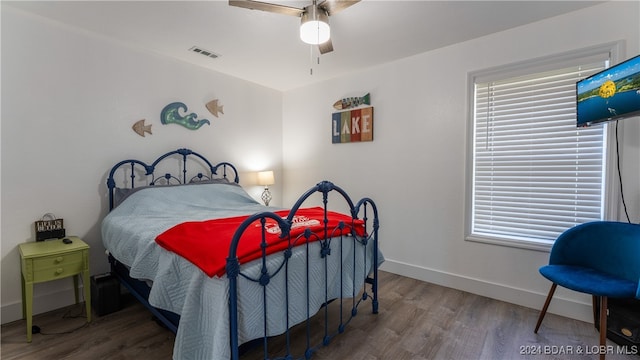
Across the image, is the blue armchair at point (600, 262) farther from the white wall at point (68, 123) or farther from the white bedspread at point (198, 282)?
the white wall at point (68, 123)

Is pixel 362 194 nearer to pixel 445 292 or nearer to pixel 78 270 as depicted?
pixel 445 292

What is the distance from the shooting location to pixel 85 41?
8.52 feet

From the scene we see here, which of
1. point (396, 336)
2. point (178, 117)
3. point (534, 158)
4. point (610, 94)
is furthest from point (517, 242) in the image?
point (178, 117)

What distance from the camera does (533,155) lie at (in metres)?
2.51

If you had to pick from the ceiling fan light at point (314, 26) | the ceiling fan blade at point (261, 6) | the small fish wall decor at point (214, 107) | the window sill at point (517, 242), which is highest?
the ceiling fan blade at point (261, 6)

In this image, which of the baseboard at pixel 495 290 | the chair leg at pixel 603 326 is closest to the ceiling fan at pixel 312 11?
the chair leg at pixel 603 326

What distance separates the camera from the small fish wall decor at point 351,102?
3.50 meters

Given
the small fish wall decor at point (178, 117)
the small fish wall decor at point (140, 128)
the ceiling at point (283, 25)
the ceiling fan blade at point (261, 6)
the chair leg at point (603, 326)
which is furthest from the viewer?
the small fish wall decor at point (178, 117)

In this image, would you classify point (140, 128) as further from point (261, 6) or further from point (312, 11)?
point (312, 11)

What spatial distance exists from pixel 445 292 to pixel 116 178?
135 inches

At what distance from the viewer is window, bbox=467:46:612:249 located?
90.3 inches

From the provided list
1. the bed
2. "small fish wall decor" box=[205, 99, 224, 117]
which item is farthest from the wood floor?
"small fish wall decor" box=[205, 99, 224, 117]

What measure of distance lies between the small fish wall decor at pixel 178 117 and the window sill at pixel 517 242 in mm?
3266

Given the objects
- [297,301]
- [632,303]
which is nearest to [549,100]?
[632,303]
